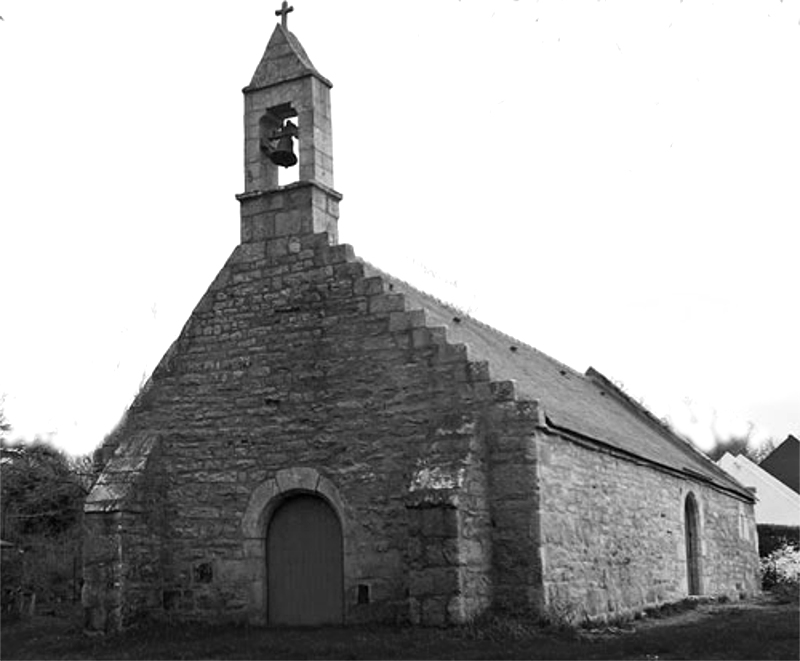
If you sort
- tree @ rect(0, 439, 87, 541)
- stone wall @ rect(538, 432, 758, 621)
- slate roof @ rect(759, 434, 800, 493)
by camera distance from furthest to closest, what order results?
slate roof @ rect(759, 434, 800, 493)
tree @ rect(0, 439, 87, 541)
stone wall @ rect(538, 432, 758, 621)

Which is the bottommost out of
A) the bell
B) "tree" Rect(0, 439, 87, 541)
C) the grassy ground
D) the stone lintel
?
the grassy ground

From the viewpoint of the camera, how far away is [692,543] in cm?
2155

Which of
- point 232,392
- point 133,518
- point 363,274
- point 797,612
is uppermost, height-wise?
point 363,274

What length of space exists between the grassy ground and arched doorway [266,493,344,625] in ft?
2.22

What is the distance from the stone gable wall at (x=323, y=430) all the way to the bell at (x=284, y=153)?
141 centimetres

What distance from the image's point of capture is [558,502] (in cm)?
1454

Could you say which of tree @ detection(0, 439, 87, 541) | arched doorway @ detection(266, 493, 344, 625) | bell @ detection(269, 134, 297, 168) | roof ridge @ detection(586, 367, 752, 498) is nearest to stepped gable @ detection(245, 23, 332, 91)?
bell @ detection(269, 134, 297, 168)

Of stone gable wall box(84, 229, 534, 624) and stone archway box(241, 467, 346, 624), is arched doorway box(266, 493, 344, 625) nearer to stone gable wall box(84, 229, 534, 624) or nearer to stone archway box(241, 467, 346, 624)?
stone archway box(241, 467, 346, 624)

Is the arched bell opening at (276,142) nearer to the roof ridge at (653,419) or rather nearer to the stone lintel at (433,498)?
the stone lintel at (433,498)

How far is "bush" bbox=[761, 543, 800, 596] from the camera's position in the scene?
28.2m

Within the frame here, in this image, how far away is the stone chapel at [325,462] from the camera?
13.9m

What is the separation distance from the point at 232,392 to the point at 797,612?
9894 mm

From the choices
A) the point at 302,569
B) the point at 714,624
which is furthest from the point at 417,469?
the point at 714,624

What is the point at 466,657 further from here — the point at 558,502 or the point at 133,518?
the point at 133,518
